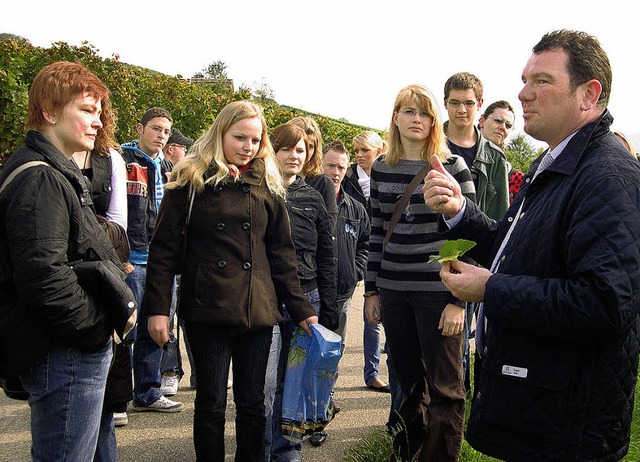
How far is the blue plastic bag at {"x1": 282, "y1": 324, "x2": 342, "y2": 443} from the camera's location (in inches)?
143

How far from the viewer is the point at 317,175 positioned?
15.0ft

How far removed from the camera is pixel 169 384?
5.34 m

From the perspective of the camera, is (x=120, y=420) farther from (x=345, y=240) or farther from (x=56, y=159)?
(x=56, y=159)

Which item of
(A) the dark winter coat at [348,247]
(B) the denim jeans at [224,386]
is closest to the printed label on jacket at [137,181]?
(A) the dark winter coat at [348,247]

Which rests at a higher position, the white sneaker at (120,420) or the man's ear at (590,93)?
the man's ear at (590,93)

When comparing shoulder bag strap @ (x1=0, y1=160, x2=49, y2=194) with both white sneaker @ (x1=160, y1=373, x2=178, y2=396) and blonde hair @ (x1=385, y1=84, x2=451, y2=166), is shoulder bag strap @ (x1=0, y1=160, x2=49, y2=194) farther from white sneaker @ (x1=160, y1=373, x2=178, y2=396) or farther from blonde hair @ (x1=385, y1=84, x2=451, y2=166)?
white sneaker @ (x1=160, y1=373, x2=178, y2=396)

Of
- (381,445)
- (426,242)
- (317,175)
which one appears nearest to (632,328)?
(426,242)

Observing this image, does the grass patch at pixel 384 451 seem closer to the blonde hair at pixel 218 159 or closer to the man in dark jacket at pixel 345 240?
the man in dark jacket at pixel 345 240

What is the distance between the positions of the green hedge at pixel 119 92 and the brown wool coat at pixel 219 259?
4222 millimetres

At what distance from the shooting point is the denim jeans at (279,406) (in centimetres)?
375

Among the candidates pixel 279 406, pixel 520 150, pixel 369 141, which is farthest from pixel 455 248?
pixel 520 150

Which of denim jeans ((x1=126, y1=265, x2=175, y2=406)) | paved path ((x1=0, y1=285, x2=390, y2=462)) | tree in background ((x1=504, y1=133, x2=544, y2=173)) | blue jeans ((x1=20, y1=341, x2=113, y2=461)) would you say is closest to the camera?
blue jeans ((x1=20, y1=341, x2=113, y2=461))

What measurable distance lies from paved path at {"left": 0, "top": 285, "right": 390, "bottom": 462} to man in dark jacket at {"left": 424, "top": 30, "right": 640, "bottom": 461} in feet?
7.91

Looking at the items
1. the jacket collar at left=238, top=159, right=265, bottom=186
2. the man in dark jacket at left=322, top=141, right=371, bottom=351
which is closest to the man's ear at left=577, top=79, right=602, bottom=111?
the jacket collar at left=238, top=159, right=265, bottom=186
